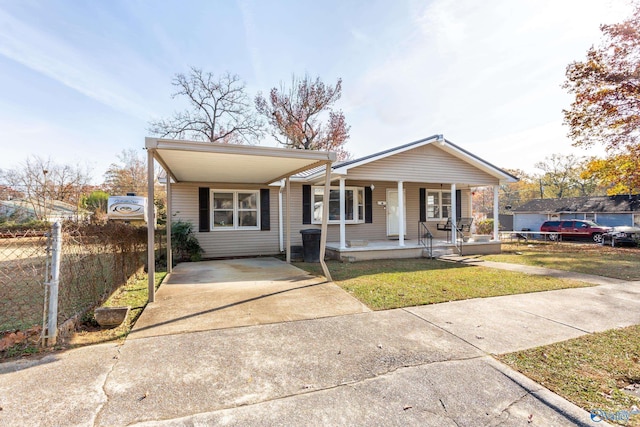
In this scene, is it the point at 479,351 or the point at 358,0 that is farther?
the point at 358,0

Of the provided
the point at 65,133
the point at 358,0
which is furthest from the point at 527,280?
the point at 65,133

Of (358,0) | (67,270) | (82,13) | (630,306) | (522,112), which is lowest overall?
(630,306)

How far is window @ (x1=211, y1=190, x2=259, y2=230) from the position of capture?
10.4 metres

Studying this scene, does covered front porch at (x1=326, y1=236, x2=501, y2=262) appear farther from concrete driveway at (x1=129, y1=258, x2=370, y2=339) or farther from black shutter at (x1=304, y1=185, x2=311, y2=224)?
concrete driveway at (x1=129, y1=258, x2=370, y2=339)

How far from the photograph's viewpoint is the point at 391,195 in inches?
485

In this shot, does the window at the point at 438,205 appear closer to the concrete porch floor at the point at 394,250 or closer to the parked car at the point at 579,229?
the concrete porch floor at the point at 394,250

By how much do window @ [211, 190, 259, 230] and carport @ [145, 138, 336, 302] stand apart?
884 millimetres

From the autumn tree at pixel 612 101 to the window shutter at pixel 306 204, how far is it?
15.4 meters

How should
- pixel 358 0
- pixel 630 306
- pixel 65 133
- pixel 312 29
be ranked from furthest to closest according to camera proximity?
pixel 65 133 < pixel 312 29 < pixel 358 0 < pixel 630 306

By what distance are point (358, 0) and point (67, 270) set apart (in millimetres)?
10738

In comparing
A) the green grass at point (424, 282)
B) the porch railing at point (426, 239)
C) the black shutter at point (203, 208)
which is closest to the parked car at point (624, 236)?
the porch railing at point (426, 239)

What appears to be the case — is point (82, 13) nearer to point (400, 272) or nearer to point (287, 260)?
point (287, 260)

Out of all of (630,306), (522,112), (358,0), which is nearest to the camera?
(630,306)

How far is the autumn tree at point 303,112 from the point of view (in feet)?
80.8
